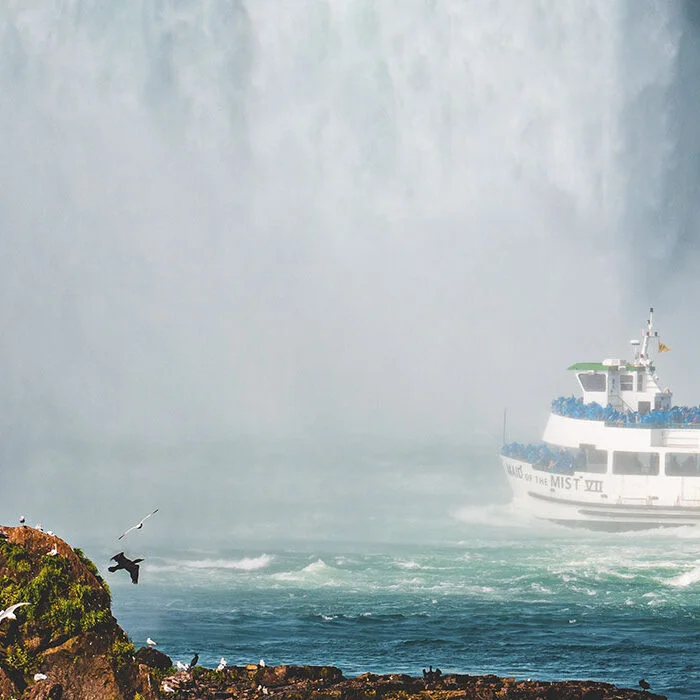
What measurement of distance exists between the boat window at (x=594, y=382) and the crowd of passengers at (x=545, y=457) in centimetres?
321

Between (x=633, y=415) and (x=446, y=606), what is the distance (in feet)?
77.4

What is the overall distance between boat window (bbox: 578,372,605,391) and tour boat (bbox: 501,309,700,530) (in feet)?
0.16

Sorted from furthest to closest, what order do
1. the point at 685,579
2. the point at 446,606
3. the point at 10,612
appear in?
the point at 685,579, the point at 446,606, the point at 10,612

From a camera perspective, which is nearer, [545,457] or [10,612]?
[10,612]

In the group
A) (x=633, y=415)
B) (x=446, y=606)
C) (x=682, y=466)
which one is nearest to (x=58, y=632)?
(x=446, y=606)

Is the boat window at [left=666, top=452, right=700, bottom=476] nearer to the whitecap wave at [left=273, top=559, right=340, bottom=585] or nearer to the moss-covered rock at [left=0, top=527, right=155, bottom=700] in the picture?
the whitecap wave at [left=273, top=559, right=340, bottom=585]

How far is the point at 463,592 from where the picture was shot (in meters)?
43.4

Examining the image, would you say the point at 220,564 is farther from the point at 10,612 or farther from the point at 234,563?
the point at 10,612

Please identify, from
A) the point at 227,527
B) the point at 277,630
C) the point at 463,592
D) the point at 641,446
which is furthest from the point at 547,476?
the point at 277,630

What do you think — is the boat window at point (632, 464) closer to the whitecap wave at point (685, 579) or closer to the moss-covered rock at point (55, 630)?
the whitecap wave at point (685, 579)

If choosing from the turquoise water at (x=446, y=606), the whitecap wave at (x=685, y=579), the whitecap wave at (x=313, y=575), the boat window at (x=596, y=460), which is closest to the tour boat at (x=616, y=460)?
the boat window at (x=596, y=460)

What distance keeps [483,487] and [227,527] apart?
61.5 ft

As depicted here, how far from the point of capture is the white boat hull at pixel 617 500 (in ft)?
194

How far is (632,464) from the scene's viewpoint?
62531 millimetres
